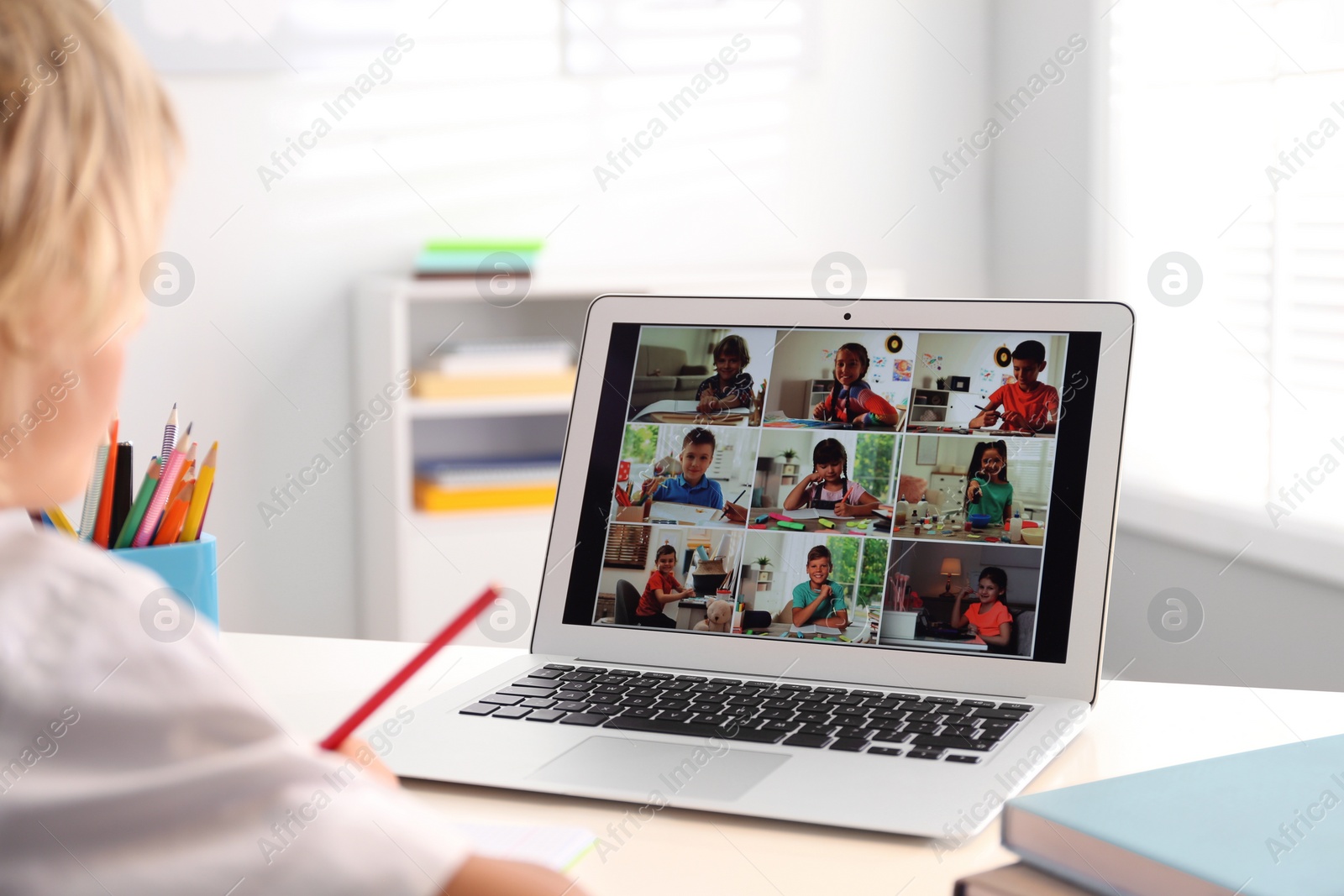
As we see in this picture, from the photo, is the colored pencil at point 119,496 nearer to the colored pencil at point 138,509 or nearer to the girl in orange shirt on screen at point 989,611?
the colored pencil at point 138,509

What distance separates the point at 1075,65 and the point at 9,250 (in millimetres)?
2756

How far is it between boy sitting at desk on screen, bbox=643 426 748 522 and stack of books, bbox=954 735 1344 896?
1.35ft

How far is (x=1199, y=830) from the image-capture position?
55cm

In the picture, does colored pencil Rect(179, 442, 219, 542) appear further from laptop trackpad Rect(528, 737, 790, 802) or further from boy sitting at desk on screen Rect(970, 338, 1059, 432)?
boy sitting at desk on screen Rect(970, 338, 1059, 432)

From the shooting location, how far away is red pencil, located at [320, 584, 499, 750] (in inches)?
17.8

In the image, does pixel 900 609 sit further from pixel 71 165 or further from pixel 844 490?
pixel 71 165

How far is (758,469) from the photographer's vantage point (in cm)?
95

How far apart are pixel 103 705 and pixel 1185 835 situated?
17.3 inches

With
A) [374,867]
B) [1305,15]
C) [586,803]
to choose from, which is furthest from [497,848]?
[1305,15]

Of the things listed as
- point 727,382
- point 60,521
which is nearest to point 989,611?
point 727,382

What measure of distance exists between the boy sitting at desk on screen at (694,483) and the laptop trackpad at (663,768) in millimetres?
230

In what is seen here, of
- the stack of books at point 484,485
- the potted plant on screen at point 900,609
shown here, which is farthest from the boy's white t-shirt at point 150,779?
the stack of books at point 484,485

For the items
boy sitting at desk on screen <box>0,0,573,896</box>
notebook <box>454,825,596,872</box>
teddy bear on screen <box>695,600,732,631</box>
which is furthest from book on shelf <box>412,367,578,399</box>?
boy sitting at desk on screen <box>0,0,573,896</box>

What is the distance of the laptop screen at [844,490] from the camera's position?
88cm
